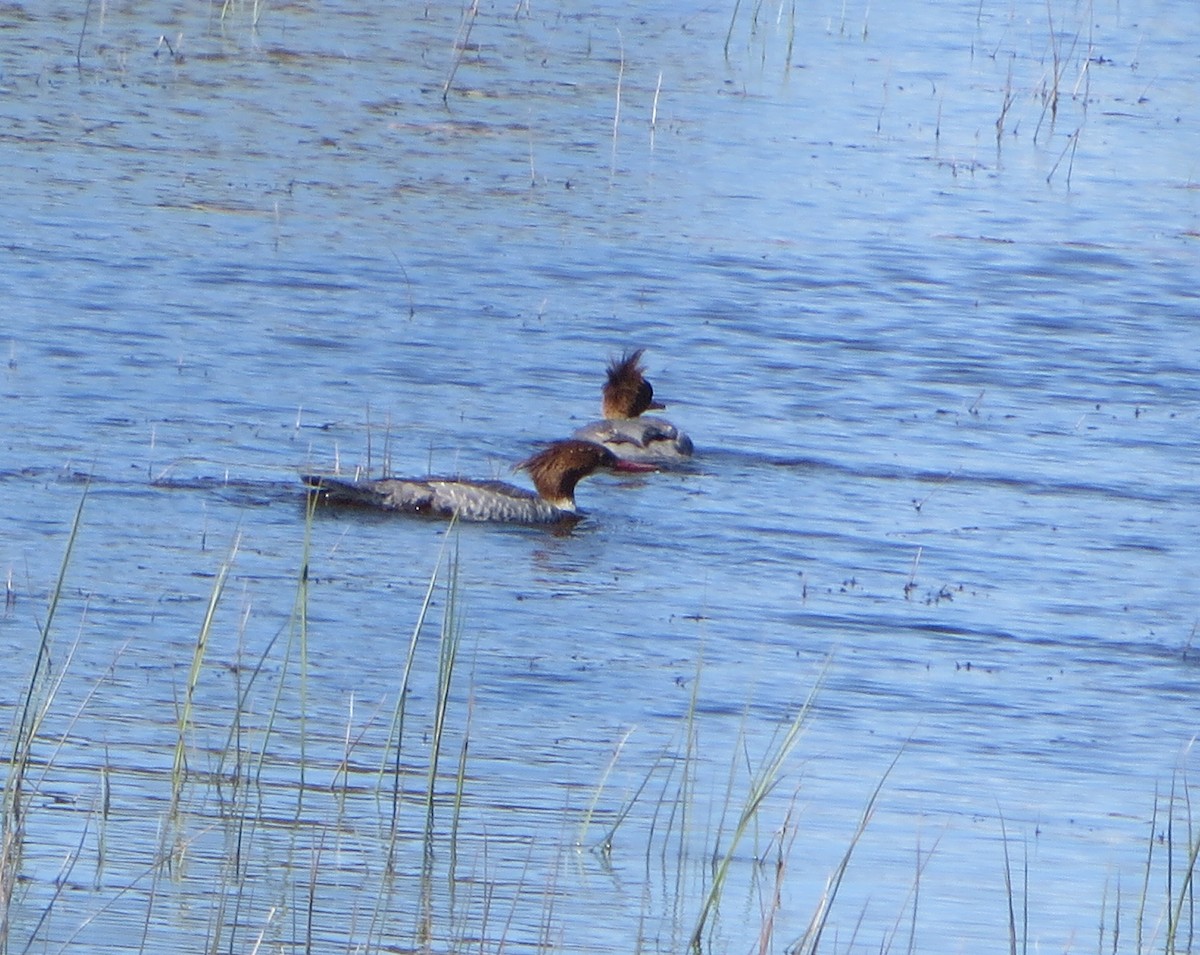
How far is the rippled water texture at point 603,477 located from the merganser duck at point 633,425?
19 centimetres

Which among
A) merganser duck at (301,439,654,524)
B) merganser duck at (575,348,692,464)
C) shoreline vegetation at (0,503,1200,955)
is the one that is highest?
merganser duck at (575,348,692,464)

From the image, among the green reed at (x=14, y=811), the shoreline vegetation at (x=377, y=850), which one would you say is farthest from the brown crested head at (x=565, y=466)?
the green reed at (x=14, y=811)

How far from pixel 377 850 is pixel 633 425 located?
19.6 feet

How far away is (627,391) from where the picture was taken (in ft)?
39.5

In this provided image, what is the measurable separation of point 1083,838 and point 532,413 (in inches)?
241

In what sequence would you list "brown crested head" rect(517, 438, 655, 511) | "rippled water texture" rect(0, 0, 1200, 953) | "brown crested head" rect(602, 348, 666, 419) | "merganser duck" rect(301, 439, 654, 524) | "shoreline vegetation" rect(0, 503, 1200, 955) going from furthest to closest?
"brown crested head" rect(602, 348, 666, 419)
"brown crested head" rect(517, 438, 655, 511)
"merganser duck" rect(301, 439, 654, 524)
"rippled water texture" rect(0, 0, 1200, 953)
"shoreline vegetation" rect(0, 503, 1200, 955)

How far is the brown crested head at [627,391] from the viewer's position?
1200cm

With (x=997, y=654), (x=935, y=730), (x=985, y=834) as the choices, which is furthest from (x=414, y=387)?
(x=985, y=834)

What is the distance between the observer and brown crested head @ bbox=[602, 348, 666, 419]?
39.4 ft

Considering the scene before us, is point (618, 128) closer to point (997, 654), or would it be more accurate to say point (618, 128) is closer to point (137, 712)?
point (997, 654)

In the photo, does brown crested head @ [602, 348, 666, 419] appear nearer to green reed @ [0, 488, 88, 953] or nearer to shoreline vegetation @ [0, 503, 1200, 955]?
shoreline vegetation @ [0, 503, 1200, 955]

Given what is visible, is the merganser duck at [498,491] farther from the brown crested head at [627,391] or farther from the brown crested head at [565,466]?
the brown crested head at [627,391]

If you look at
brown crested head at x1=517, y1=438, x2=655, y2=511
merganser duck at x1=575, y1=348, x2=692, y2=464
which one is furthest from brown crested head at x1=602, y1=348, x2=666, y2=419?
brown crested head at x1=517, y1=438, x2=655, y2=511

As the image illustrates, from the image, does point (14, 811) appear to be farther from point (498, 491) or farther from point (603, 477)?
point (603, 477)
